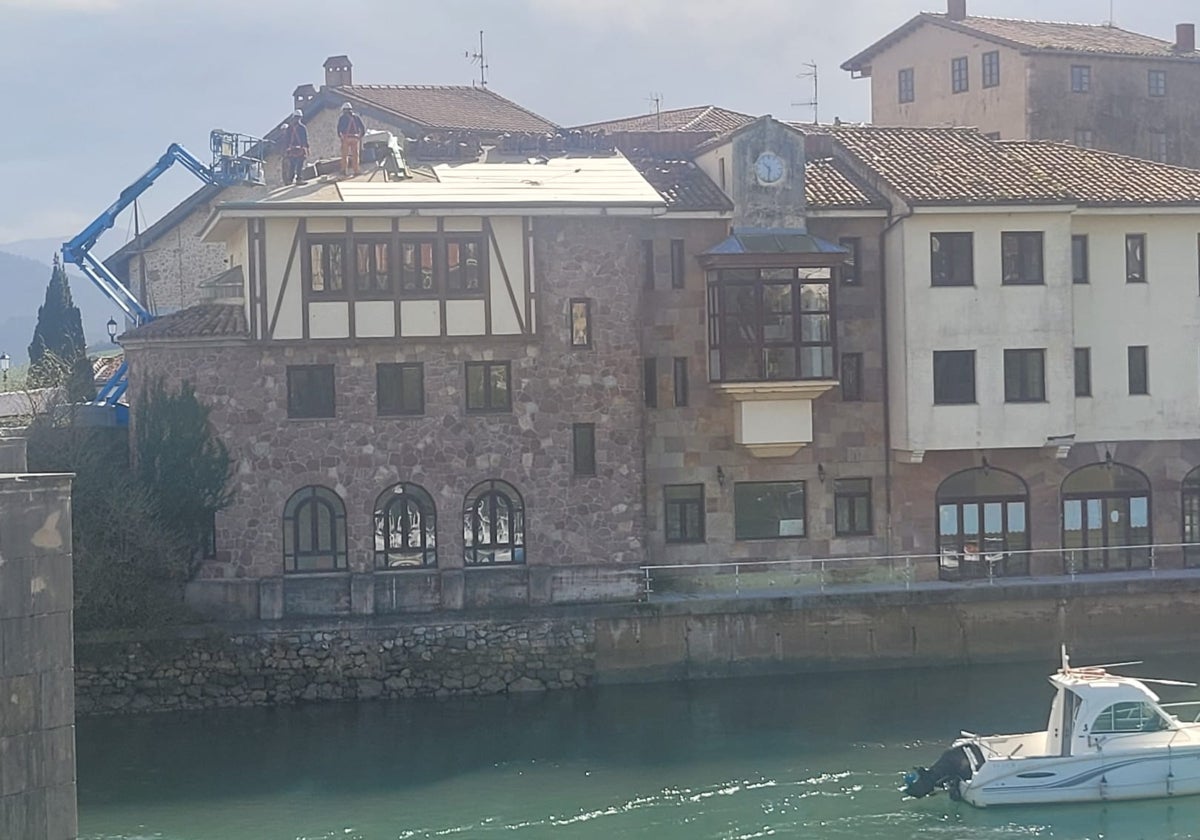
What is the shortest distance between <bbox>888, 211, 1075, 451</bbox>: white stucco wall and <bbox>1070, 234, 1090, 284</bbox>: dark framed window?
3.73ft

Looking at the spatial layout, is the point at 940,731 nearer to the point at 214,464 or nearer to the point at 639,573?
the point at 639,573

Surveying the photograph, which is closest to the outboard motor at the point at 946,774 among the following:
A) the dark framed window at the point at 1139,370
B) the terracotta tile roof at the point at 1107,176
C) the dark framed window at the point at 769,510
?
the dark framed window at the point at 769,510

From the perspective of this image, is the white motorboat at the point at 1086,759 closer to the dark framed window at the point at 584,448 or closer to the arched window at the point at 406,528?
the dark framed window at the point at 584,448

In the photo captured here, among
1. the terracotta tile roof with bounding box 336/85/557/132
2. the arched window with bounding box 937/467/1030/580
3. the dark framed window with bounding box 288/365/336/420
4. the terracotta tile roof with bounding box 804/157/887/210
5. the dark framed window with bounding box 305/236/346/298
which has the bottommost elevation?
the arched window with bounding box 937/467/1030/580

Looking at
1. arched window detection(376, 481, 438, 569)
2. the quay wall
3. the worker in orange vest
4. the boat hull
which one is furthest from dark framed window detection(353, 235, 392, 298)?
the boat hull

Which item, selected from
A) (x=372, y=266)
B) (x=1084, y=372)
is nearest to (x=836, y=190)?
(x=1084, y=372)

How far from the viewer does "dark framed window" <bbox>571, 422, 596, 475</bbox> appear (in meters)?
37.9

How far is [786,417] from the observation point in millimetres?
38781

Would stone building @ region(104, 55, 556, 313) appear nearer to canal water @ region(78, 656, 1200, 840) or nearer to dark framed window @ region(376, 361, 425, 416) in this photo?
dark framed window @ region(376, 361, 425, 416)

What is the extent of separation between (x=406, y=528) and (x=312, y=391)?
3.59m

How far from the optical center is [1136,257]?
41.1m

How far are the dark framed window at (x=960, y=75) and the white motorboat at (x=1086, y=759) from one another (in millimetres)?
29638

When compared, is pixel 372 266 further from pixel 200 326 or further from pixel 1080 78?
pixel 1080 78

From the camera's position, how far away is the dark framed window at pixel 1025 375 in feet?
130
